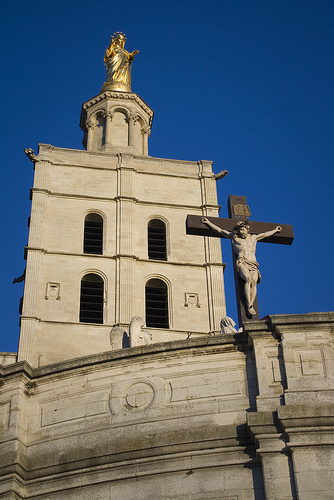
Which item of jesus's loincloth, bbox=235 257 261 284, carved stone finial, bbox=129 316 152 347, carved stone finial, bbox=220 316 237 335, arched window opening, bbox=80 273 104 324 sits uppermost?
arched window opening, bbox=80 273 104 324

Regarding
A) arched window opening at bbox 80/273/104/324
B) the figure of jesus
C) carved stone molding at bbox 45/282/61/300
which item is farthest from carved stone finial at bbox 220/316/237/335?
carved stone molding at bbox 45/282/61/300

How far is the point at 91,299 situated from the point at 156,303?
2.83 m

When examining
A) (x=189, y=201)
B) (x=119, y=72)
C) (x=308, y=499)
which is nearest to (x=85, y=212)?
(x=189, y=201)

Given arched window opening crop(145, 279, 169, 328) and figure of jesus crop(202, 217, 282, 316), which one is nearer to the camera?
figure of jesus crop(202, 217, 282, 316)

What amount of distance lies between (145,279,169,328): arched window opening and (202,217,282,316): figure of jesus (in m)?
20.8

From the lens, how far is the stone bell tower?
41.0 meters

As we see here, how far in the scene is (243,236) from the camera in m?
21.5

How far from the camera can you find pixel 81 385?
63.8 ft

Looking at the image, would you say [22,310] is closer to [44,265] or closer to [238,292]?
[44,265]

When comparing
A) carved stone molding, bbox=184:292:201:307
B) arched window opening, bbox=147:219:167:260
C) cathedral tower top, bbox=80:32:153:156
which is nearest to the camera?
carved stone molding, bbox=184:292:201:307

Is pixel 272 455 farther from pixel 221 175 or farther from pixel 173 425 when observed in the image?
pixel 221 175

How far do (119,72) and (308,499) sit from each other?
44.2m

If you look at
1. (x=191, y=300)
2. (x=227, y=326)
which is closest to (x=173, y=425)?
(x=227, y=326)

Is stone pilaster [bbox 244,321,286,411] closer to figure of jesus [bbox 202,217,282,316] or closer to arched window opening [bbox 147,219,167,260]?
figure of jesus [bbox 202,217,282,316]
